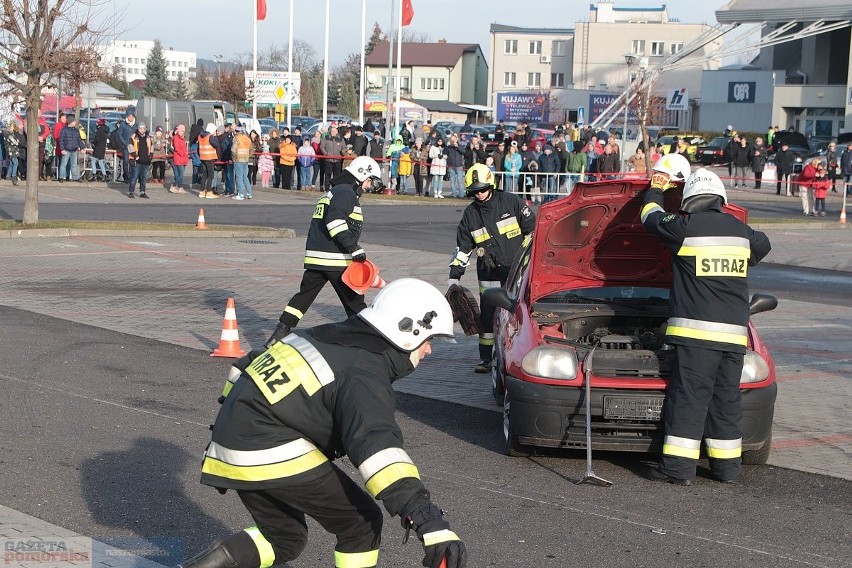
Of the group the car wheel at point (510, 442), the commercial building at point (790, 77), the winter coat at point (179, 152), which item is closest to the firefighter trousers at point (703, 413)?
the car wheel at point (510, 442)

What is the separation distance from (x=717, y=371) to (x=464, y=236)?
3.70 m

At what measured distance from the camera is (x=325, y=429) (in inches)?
159

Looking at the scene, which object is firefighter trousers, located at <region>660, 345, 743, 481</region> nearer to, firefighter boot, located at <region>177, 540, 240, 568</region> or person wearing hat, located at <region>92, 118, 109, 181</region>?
firefighter boot, located at <region>177, 540, 240, 568</region>

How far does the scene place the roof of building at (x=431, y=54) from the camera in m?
108

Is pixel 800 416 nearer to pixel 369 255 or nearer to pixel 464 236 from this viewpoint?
pixel 464 236

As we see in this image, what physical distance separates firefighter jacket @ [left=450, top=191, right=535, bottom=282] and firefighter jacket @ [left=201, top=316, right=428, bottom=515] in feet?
20.2

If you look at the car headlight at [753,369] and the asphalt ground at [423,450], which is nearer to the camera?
A: the asphalt ground at [423,450]

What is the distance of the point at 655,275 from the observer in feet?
28.4

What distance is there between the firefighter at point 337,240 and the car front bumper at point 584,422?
325cm

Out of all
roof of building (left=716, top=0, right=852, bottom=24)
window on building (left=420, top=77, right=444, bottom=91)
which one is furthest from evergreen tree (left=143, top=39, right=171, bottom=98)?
roof of building (left=716, top=0, right=852, bottom=24)

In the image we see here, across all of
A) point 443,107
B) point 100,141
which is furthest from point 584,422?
point 443,107

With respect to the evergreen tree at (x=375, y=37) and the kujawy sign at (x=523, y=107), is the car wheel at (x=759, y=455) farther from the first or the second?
the evergreen tree at (x=375, y=37)

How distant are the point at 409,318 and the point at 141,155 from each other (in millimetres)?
25133

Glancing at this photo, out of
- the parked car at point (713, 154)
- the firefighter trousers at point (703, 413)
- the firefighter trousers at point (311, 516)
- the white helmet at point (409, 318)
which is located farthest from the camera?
the parked car at point (713, 154)
